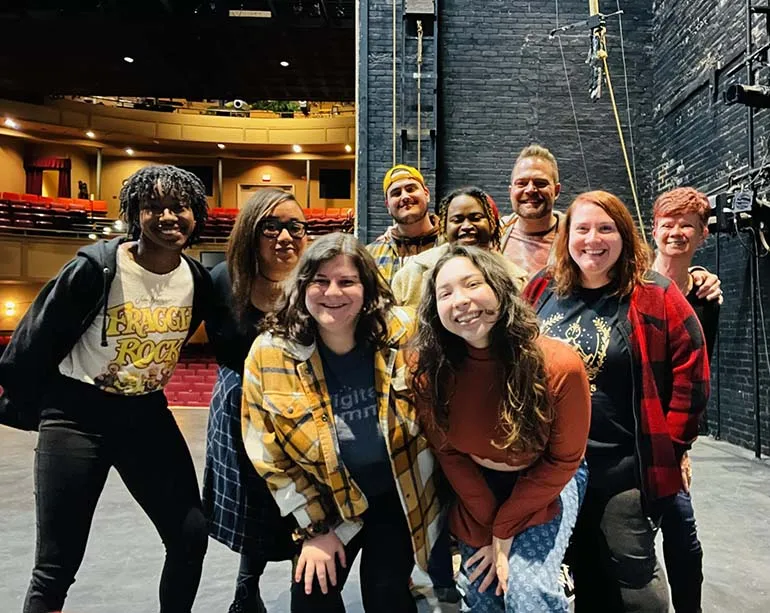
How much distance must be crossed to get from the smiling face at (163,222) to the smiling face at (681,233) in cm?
150

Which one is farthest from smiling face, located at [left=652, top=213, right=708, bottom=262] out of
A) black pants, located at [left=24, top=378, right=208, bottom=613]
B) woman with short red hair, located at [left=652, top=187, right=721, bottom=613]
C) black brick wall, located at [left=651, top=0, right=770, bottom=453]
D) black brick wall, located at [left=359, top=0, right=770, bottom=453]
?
black brick wall, located at [left=359, top=0, right=770, bottom=453]

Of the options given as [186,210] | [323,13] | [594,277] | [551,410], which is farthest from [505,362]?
[323,13]

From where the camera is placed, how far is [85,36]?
418 inches

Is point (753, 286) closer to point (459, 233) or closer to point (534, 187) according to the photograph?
point (534, 187)

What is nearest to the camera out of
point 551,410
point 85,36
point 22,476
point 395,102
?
point 551,410

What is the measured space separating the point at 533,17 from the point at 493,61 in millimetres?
642

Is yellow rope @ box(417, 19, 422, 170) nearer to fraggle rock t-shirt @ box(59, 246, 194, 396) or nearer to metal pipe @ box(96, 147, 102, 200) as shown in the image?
fraggle rock t-shirt @ box(59, 246, 194, 396)

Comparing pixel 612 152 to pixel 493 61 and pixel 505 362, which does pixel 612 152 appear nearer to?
pixel 493 61

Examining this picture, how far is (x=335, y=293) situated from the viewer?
1478mm

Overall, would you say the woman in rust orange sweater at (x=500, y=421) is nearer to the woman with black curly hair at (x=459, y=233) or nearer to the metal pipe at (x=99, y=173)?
the woman with black curly hair at (x=459, y=233)

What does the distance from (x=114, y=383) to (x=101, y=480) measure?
0.89 ft

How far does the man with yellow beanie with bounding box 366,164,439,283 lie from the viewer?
2.38m

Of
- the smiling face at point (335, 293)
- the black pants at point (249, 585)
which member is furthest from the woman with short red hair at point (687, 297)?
the black pants at point (249, 585)

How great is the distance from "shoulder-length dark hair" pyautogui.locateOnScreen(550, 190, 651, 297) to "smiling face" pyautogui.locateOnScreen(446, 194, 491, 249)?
0.50m
